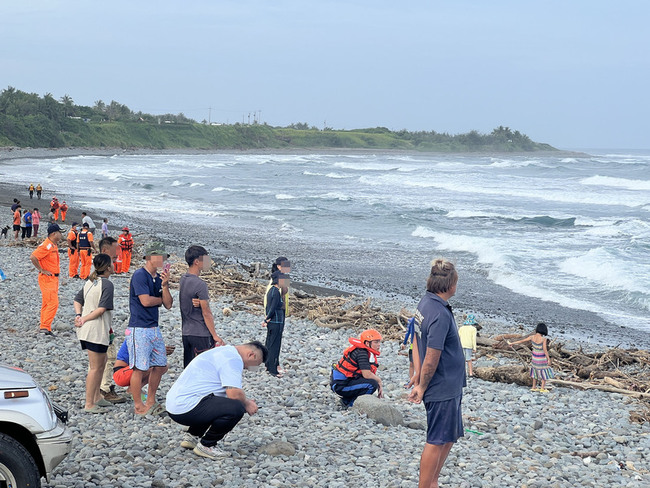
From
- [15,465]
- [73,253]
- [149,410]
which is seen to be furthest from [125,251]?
[15,465]

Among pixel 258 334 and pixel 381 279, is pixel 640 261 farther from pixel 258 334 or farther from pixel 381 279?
pixel 258 334

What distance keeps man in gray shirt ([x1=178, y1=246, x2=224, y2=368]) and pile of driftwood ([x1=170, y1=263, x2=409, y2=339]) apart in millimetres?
5913

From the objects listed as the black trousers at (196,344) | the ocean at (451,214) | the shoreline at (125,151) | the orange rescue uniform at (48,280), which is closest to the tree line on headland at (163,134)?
the shoreline at (125,151)

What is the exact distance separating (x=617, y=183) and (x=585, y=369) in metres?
62.9

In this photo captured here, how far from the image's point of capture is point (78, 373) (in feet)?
28.8

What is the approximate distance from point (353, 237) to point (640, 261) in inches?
450

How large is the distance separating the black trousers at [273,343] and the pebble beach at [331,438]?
0.17m

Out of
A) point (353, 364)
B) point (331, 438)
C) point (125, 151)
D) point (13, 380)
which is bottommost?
point (331, 438)

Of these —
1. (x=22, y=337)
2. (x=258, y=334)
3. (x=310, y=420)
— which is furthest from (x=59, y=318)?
(x=310, y=420)

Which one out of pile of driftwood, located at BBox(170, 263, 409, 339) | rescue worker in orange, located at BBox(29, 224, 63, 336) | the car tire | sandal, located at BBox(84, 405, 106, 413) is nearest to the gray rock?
sandal, located at BBox(84, 405, 106, 413)

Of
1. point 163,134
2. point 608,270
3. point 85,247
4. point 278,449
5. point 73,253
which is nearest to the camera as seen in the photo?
point 278,449

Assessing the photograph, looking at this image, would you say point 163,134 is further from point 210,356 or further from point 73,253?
point 210,356

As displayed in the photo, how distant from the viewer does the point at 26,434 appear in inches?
185

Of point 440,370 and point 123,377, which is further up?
point 440,370
